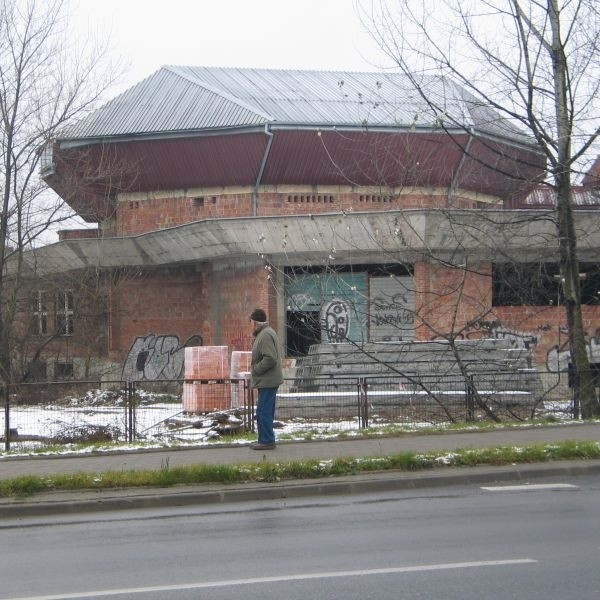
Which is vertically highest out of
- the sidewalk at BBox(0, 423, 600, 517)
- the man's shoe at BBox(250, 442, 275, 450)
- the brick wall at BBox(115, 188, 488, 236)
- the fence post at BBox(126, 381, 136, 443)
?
the brick wall at BBox(115, 188, 488, 236)

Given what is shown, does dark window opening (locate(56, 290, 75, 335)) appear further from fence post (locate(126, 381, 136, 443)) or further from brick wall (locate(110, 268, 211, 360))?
fence post (locate(126, 381, 136, 443))

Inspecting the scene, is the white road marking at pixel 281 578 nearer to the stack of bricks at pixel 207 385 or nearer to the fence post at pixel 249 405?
the fence post at pixel 249 405

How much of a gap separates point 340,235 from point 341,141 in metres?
4.45

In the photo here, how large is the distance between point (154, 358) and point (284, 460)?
982 inches

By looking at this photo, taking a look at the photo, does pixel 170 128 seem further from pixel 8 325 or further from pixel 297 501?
pixel 297 501

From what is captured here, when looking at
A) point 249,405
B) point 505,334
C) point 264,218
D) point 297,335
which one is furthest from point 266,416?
point 297,335

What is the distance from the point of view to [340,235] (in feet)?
95.0

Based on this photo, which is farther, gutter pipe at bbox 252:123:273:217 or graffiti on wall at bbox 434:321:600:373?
gutter pipe at bbox 252:123:273:217

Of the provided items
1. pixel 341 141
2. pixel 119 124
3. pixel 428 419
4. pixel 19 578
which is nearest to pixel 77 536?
pixel 19 578

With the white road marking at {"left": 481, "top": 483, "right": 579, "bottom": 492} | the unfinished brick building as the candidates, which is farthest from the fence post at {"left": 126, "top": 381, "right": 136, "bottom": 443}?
the unfinished brick building

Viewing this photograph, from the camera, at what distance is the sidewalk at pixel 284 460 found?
34.9 feet

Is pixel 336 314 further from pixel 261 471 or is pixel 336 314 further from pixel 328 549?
pixel 328 549

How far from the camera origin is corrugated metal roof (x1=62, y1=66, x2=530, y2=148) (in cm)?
3184

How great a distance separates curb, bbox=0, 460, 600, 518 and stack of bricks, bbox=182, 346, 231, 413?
6.19m
